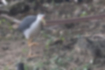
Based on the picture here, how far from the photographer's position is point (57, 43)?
577cm

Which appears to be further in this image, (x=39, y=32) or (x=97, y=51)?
(x=39, y=32)

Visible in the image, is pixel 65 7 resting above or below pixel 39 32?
above

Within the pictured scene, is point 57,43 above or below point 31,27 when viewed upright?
below

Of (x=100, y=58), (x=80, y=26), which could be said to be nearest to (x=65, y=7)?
(x=80, y=26)

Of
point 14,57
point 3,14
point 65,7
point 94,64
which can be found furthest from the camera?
point 65,7

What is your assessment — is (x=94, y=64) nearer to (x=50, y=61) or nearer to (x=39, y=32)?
(x=50, y=61)

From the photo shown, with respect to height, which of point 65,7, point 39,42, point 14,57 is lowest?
point 14,57

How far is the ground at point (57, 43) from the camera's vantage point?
4.92 m

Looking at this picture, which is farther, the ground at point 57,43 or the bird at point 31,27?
the bird at point 31,27

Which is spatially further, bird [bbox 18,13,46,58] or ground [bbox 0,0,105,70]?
bird [bbox 18,13,46,58]

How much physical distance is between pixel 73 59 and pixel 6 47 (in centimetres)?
159

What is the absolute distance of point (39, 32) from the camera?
606 cm

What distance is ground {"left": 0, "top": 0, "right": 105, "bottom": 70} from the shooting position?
492 centimetres

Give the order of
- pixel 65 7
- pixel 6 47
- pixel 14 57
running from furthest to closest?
1. pixel 65 7
2. pixel 6 47
3. pixel 14 57
